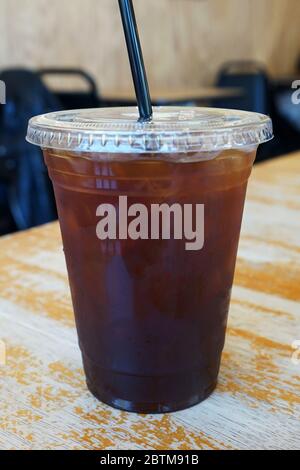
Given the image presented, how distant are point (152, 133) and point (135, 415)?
28 centimetres

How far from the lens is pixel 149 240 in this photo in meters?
0.50

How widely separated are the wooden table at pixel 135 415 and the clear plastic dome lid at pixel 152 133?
257mm

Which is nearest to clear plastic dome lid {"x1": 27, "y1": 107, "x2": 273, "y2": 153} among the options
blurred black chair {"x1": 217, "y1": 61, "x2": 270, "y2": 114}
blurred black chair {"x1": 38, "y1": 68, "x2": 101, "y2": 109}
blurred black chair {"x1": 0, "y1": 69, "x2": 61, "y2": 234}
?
blurred black chair {"x1": 0, "y1": 69, "x2": 61, "y2": 234}

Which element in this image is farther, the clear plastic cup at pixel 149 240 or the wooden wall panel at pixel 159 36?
the wooden wall panel at pixel 159 36

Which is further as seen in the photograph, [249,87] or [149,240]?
[249,87]

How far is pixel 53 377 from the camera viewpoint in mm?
607

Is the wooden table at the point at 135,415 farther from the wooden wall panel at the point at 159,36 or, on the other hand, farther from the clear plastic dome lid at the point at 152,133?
the wooden wall panel at the point at 159,36

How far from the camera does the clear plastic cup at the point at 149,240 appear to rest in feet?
1.56

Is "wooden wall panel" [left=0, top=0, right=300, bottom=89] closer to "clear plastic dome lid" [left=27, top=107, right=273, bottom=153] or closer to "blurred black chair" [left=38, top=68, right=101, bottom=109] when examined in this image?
"blurred black chair" [left=38, top=68, right=101, bottom=109]

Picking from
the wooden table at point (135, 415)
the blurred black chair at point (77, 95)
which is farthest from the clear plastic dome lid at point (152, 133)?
the blurred black chair at point (77, 95)

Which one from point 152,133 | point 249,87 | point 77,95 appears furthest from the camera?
point 249,87

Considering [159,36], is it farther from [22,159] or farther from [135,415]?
[135,415]

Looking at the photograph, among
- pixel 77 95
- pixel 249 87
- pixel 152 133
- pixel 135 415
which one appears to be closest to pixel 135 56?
pixel 152 133

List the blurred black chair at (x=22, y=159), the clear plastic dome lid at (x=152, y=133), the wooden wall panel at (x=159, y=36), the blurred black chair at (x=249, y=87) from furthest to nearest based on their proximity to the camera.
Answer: the blurred black chair at (x=249, y=87) < the wooden wall panel at (x=159, y=36) < the blurred black chair at (x=22, y=159) < the clear plastic dome lid at (x=152, y=133)
